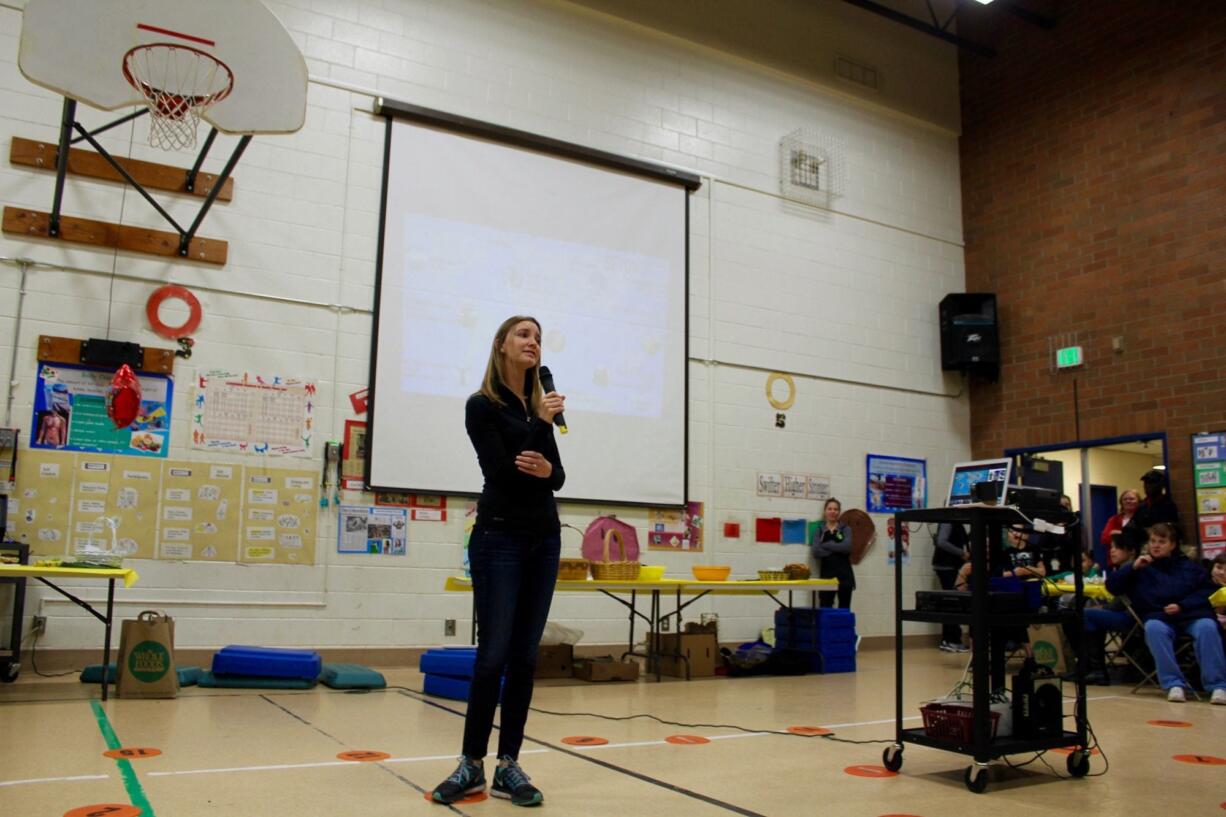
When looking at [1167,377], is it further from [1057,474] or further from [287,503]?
[287,503]

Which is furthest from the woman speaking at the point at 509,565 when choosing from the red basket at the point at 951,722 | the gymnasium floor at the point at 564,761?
the red basket at the point at 951,722

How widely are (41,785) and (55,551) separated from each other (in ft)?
11.8

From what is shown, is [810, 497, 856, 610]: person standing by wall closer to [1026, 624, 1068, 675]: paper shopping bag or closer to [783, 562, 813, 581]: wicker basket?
[783, 562, 813, 581]: wicker basket

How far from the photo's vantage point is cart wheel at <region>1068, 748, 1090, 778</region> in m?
3.21

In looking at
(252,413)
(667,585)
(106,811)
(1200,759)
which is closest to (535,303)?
(252,413)

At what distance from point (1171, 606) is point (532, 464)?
478 cm

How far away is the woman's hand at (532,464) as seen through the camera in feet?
8.83

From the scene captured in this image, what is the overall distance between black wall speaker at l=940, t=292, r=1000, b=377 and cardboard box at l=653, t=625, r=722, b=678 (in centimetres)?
476

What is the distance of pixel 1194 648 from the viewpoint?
18.6 ft

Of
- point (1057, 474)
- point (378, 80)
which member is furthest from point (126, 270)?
point (1057, 474)

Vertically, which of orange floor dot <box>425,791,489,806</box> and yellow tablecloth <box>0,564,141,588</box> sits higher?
yellow tablecloth <box>0,564,141,588</box>

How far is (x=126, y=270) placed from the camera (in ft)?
20.9

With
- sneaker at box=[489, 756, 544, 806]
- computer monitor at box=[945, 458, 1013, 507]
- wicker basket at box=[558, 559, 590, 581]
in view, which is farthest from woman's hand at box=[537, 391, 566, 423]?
computer monitor at box=[945, 458, 1013, 507]

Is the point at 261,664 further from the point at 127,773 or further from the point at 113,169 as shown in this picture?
the point at 113,169
